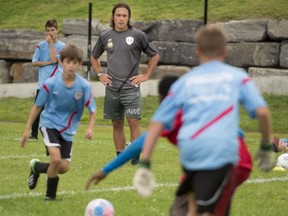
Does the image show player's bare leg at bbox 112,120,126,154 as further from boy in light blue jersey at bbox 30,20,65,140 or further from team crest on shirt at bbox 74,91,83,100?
team crest on shirt at bbox 74,91,83,100

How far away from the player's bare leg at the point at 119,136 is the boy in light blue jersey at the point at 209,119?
6345 mm

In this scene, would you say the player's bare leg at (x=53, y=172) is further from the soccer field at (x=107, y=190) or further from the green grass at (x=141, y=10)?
the green grass at (x=141, y=10)

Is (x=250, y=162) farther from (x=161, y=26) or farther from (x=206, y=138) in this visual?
(x=161, y=26)

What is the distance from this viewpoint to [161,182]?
10781 millimetres

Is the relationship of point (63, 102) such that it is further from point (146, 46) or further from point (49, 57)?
point (49, 57)

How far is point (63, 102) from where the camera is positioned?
30.3 feet

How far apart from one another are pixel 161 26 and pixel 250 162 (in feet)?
64.6

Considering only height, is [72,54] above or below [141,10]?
above

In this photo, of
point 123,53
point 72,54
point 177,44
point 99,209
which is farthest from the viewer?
point 177,44

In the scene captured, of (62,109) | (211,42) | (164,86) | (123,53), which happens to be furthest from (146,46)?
(211,42)

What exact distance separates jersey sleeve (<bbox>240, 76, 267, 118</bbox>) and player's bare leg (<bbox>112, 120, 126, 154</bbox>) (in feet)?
21.1

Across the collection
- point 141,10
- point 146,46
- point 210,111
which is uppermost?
point 210,111

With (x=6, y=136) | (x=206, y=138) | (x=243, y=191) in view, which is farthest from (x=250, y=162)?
(x=6, y=136)

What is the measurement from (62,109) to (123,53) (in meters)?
3.31
